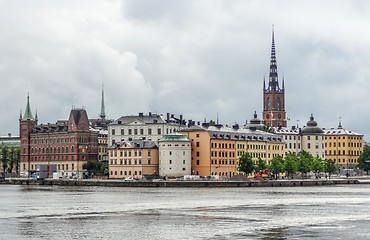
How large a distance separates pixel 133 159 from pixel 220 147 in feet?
57.2

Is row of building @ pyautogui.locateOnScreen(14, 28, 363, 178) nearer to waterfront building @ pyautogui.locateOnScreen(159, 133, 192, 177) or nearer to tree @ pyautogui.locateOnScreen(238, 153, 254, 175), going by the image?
waterfront building @ pyautogui.locateOnScreen(159, 133, 192, 177)

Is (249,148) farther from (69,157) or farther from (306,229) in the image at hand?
(306,229)

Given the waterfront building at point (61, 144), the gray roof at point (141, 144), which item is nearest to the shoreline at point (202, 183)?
the gray roof at point (141, 144)

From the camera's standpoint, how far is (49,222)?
204ft

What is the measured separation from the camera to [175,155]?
15362cm

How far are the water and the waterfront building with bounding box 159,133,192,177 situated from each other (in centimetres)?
6329

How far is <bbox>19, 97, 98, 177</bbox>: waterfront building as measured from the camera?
18525 cm

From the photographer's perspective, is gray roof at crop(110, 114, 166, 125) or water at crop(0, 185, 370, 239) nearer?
water at crop(0, 185, 370, 239)

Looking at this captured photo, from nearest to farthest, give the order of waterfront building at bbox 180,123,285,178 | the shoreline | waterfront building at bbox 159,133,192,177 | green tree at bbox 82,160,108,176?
the shoreline < waterfront building at bbox 159,133,192,177 < waterfront building at bbox 180,123,285,178 < green tree at bbox 82,160,108,176

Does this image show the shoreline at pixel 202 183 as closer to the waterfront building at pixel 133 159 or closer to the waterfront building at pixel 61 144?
the waterfront building at pixel 133 159

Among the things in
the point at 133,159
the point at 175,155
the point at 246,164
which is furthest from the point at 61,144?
the point at 246,164

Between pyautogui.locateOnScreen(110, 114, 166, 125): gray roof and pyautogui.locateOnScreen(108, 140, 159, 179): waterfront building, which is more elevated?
pyautogui.locateOnScreen(110, 114, 166, 125): gray roof

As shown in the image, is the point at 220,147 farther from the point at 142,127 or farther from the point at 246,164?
the point at 142,127

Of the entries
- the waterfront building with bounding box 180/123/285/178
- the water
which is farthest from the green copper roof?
the water
